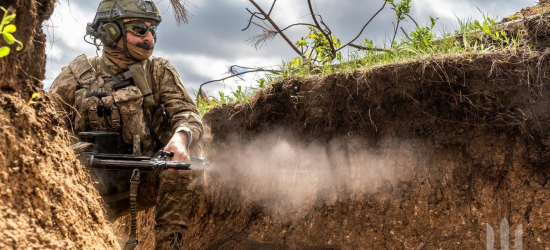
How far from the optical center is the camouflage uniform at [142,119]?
4566 millimetres

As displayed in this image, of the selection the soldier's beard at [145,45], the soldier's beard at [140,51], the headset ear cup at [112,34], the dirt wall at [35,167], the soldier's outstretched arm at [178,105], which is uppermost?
the headset ear cup at [112,34]

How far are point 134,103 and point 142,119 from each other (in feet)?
0.54

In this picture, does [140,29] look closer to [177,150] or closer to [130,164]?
[177,150]

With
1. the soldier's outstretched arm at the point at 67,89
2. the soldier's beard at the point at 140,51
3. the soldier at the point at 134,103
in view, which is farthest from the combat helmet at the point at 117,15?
the soldier's outstretched arm at the point at 67,89

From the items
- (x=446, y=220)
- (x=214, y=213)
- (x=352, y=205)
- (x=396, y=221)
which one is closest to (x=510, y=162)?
(x=446, y=220)

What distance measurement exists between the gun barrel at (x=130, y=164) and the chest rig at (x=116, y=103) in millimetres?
669

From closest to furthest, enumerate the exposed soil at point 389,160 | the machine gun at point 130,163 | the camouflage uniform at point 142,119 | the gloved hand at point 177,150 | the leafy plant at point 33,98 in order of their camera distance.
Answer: the leafy plant at point 33,98 → the machine gun at point 130,163 → the gloved hand at point 177,150 → the camouflage uniform at point 142,119 → the exposed soil at point 389,160

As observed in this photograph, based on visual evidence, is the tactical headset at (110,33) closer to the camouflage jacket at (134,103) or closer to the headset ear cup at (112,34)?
the headset ear cup at (112,34)

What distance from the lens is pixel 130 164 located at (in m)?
3.97

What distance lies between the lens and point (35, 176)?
238 centimetres

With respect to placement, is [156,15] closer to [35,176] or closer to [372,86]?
[372,86]

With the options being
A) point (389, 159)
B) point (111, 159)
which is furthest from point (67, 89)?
point (389, 159)

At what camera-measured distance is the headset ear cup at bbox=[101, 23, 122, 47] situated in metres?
4.84

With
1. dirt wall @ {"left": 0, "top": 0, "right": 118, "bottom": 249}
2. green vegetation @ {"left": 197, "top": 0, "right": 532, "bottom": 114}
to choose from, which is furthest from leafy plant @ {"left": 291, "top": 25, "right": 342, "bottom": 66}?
dirt wall @ {"left": 0, "top": 0, "right": 118, "bottom": 249}
